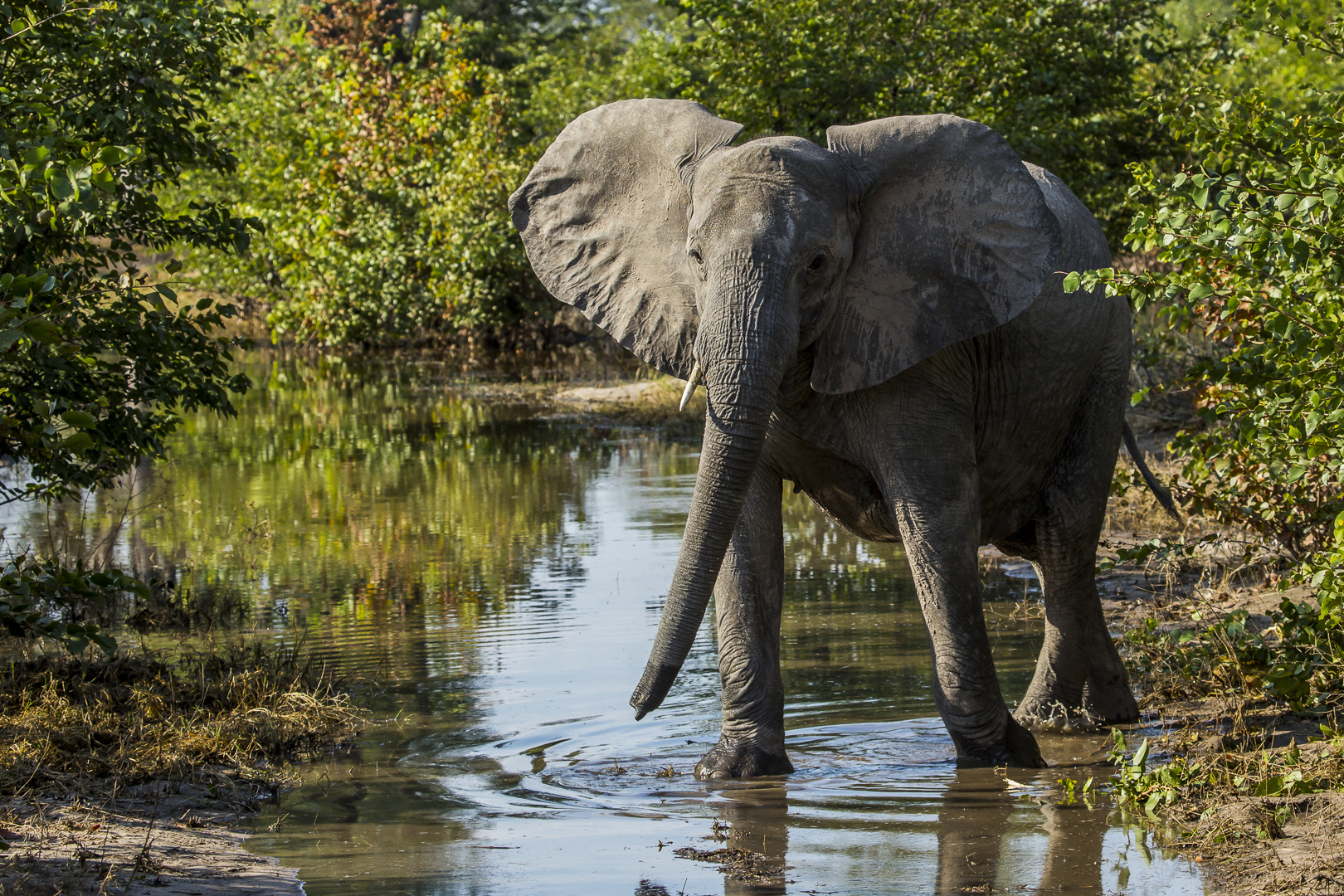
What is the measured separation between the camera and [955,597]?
596 cm

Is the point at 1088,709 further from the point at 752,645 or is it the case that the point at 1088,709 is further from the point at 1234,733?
the point at 752,645

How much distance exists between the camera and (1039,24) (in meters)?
19.2

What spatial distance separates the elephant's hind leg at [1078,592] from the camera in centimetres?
709

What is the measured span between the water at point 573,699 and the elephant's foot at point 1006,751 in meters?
0.07

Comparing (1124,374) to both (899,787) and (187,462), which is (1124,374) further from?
(187,462)

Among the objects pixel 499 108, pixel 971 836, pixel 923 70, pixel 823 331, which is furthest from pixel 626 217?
pixel 499 108

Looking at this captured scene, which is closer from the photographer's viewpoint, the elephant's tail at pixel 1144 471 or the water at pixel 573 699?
the water at pixel 573 699

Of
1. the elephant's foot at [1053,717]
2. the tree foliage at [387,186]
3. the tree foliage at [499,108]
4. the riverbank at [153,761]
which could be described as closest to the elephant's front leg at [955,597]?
the elephant's foot at [1053,717]

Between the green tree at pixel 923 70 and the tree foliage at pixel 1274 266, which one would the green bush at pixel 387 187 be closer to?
the green tree at pixel 923 70

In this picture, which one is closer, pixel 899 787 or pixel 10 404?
pixel 899 787

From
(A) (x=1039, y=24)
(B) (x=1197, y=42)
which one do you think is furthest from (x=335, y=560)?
(B) (x=1197, y=42)

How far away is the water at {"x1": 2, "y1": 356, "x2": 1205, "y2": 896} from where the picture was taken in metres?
5.07

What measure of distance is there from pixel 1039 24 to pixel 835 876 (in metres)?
16.3

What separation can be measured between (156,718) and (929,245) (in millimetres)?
3944
